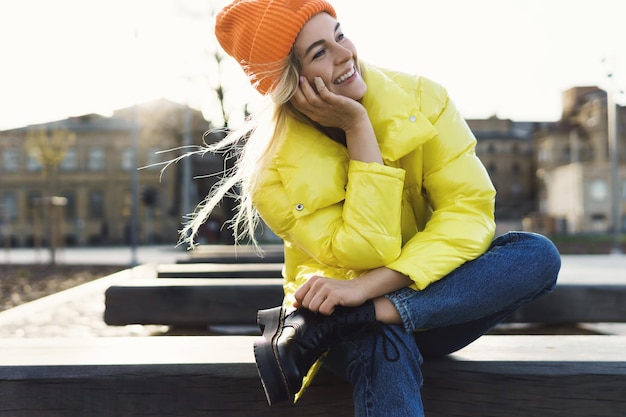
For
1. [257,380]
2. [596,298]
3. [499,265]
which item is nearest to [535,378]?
[499,265]

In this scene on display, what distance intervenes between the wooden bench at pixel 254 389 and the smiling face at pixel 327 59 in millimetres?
924

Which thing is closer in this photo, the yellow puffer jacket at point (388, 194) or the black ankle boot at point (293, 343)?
the black ankle boot at point (293, 343)

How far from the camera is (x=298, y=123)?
1.92 m

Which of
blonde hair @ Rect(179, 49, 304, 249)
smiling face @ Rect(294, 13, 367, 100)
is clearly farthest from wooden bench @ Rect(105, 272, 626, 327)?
smiling face @ Rect(294, 13, 367, 100)

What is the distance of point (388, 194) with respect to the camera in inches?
67.1

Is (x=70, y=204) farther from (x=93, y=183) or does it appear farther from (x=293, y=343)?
(x=293, y=343)

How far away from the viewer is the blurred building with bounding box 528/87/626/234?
129 ft

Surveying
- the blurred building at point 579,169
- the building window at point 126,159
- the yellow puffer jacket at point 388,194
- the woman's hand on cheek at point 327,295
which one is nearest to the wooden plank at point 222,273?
the yellow puffer jacket at point 388,194

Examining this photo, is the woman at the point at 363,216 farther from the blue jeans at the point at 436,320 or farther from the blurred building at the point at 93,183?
the blurred building at the point at 93,183

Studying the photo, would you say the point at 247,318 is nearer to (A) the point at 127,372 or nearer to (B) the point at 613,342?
(A) the point at 127,372

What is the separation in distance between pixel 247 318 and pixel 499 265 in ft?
7.60

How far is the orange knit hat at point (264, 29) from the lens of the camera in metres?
1.81

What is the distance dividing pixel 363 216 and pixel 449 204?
1.05ft

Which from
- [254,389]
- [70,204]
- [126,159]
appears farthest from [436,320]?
[70,204]
